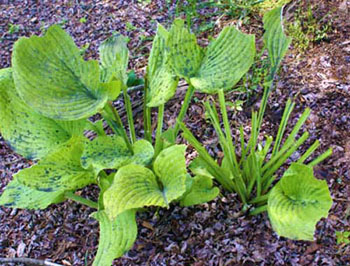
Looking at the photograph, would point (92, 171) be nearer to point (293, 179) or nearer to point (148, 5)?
point (293, 179)

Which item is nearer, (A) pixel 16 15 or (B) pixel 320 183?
(B) pixel 320 183

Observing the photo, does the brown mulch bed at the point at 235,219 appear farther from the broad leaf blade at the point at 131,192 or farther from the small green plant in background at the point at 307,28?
the broad leaf blade at the point at 131,192

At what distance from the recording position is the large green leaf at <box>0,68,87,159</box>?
3.71 feet

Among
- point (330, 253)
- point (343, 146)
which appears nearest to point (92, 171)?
point (330, 253)

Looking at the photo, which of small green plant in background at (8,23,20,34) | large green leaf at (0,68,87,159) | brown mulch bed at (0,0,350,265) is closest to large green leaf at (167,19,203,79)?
large green leaf at (0,68,87,159)

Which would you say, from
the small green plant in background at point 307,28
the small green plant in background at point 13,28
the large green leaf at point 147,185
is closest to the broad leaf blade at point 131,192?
the large green leaf at point 147,185

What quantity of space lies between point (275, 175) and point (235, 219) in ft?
0.70

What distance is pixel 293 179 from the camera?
0.98 m

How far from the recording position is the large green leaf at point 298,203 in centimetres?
91

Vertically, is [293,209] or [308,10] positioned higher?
[308,10]

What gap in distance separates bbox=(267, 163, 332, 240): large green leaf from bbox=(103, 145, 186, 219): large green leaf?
23 cm

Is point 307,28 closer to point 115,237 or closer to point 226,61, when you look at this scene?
point 226,61

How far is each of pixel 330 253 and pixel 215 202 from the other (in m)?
0.36

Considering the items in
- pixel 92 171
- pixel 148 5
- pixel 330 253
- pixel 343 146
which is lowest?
pixel 330 253
